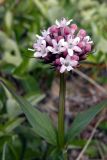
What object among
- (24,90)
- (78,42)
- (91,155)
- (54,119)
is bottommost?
(91,155)

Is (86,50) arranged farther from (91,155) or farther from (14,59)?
(14,59)

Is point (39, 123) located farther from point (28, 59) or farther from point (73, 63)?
point (28, 59)

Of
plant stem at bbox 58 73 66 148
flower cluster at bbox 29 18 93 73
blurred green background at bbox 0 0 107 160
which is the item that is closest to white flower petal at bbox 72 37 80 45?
flower cluster at bbox 29 18 93 73

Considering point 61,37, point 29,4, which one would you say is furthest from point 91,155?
point 29,4

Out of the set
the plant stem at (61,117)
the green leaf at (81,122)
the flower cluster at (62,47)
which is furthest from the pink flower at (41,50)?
Result: the green leaf at (81,122)

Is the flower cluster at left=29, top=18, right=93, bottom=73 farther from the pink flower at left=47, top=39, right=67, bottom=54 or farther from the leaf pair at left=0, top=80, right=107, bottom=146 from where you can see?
the leaf pair at left=0, top=80, right=107, bottom=146

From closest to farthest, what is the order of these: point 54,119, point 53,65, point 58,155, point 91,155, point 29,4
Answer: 1. point 53,65
2. point 58,155
3. point 91,155
4. point 54,119
5. point 29,4
